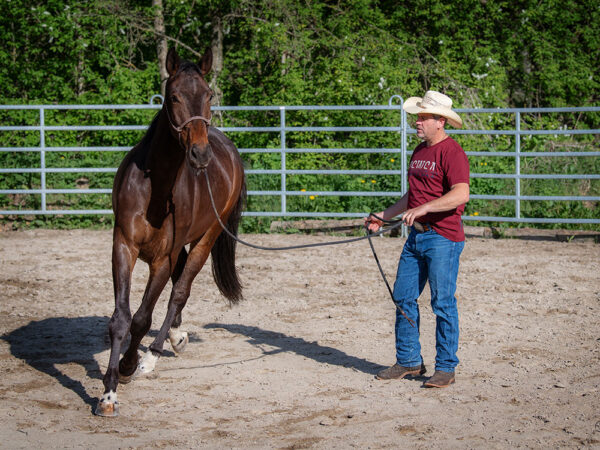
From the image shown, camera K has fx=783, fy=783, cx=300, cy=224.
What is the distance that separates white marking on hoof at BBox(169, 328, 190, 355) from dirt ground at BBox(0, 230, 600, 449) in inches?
3.5

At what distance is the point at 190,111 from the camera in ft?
14.9

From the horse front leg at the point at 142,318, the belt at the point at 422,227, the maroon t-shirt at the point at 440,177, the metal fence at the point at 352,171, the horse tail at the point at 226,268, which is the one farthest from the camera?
the metal fence at the point at 352,171

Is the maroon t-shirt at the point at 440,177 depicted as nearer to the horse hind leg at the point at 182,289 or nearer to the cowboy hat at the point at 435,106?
the cowboy hat at the point at 435,106

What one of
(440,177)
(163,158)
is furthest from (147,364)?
(440,177)

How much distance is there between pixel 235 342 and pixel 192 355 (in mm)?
→ 433

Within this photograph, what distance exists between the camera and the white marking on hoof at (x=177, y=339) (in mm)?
5898

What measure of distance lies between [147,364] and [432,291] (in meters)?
2.03

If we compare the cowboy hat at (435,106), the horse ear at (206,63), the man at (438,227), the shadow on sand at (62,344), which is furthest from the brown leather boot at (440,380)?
the horse ear at (206,63)

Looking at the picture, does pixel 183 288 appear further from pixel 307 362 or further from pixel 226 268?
pixel 307 362

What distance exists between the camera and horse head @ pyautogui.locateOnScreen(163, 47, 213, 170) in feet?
14.5

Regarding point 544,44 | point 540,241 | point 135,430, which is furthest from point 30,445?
point 544,44

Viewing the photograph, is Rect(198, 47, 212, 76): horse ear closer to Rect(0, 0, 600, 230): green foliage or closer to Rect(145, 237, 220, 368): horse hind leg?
Rect(145, 237, 220, 368): horse hind leg

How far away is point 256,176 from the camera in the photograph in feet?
41.1

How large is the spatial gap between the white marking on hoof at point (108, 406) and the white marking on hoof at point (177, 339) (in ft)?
4.41
